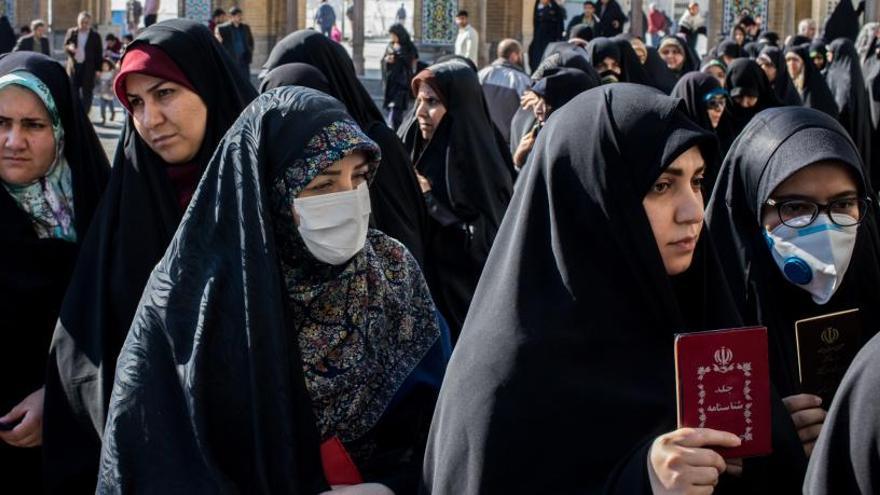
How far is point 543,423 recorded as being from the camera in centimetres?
258

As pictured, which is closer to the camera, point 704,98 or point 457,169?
point 457,169

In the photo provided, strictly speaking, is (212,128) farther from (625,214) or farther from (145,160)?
(625,214)

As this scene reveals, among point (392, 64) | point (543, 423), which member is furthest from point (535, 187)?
point (392, 64)

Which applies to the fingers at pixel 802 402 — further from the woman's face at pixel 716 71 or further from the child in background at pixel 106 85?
the child in background at pixel 106 85

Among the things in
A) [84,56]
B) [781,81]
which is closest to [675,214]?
[781,81]

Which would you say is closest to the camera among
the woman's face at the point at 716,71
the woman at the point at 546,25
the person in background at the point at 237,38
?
the woman's face at the point at 716,71

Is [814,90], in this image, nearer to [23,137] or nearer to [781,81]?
[781,81]

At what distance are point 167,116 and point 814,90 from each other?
29.9ft

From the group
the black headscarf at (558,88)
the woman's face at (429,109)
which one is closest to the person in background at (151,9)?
the black headscarf at (558,88)

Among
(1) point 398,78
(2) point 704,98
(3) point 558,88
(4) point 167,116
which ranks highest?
(4) point 167,116

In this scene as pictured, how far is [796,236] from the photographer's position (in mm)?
3223

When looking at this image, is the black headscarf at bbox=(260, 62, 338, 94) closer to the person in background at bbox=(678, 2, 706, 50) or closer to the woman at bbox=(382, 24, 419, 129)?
the woman at bbox=(382, 24, 419, 129)

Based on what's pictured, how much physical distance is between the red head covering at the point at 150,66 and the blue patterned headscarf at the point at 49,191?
8.4 inches

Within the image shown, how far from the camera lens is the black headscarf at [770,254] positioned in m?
3.28
